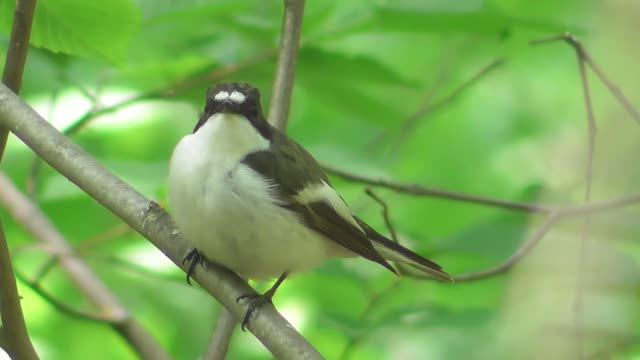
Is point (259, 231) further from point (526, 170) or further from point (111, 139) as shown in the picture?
point (526, 170)

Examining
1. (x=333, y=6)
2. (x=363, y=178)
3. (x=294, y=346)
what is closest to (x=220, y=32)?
(x=333, y=6)

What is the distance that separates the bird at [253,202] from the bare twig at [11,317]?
641mm

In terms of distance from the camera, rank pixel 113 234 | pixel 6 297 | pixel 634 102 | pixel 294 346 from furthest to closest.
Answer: pixel 113 234
pixel 634 102
pixel 6 297
pixel 294 346

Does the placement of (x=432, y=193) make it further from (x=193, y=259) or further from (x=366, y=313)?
(x=193, y=259)

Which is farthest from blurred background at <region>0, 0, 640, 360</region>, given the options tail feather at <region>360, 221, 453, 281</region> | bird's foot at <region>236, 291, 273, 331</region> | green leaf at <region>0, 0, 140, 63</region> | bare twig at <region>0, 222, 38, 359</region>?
bare twig at <region>0, 222, 38, 359</region>

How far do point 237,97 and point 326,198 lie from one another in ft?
1.49

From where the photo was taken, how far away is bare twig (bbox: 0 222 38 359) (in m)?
2.57

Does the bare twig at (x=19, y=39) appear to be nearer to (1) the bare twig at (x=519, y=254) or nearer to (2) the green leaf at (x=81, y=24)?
(2) the green leaf at (x=81, y=24)

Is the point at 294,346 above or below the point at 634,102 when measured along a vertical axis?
below

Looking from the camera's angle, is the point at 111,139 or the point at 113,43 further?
the point at 111,139

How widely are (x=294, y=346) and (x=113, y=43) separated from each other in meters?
1.21

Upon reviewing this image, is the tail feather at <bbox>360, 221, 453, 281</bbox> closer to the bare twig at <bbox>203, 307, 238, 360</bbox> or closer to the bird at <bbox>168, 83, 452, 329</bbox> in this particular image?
the bird at <bbox>168, 83, 452, 329</bbox>

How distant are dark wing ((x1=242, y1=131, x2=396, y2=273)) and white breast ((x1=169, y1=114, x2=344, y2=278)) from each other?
1.2 inches

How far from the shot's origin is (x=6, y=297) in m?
2.62
